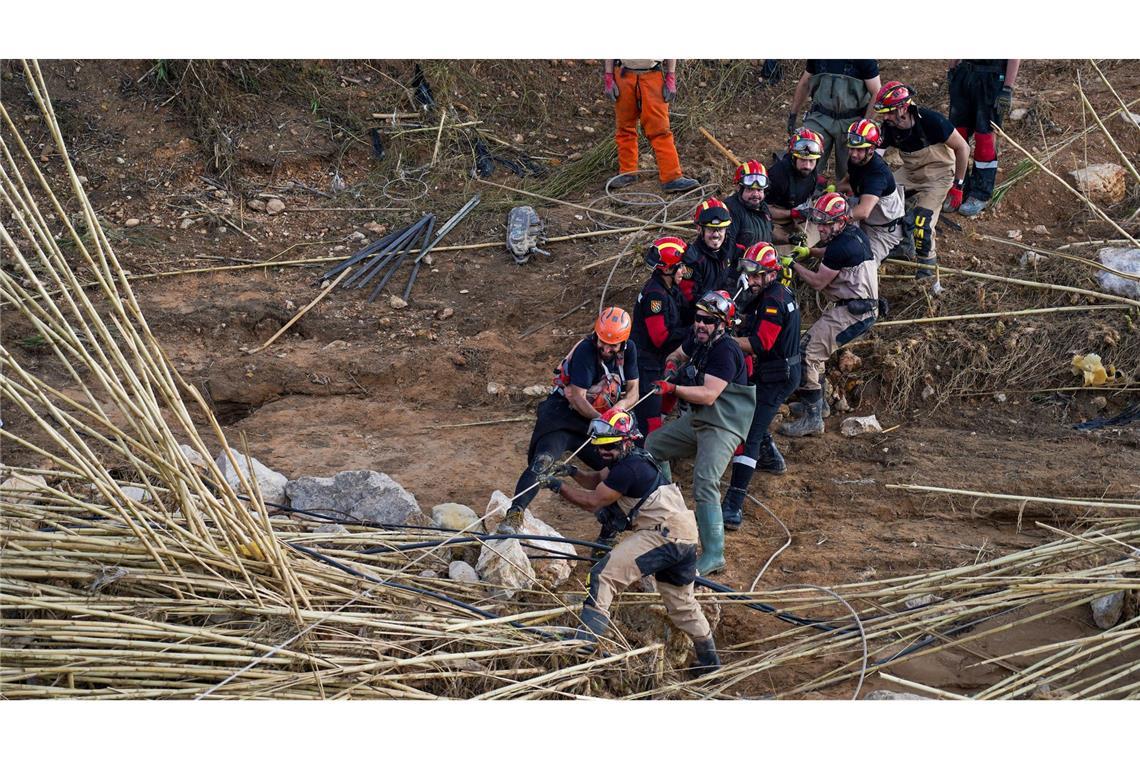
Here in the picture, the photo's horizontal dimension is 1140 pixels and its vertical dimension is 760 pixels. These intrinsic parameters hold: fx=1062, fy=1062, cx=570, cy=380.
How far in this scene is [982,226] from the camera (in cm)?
870

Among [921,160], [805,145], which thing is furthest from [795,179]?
[921,160]

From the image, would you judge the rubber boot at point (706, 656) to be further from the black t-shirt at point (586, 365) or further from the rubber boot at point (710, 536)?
the black t-shirt at point (586, 365)

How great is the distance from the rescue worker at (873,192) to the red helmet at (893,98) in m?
0.36

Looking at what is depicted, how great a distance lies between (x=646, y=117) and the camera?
30.3 ft

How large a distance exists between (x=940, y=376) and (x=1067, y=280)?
1290mm

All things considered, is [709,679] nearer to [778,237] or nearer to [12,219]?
[778,237]

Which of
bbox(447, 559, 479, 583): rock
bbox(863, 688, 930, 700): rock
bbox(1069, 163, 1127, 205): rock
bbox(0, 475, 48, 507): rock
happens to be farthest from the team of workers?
bbox(0, 475, 48, 507): rock

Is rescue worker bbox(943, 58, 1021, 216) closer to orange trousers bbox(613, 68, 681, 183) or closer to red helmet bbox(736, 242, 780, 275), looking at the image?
orange trousers bbox(613, 68, 681, 183)

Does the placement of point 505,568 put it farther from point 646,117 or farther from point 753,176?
point 646,117

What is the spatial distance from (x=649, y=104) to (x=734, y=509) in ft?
13.6

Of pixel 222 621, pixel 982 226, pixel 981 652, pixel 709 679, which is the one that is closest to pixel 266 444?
pixel 222 621

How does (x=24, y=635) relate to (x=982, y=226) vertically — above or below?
below

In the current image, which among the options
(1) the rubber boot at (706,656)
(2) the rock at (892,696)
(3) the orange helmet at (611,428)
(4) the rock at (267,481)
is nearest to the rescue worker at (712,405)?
(1) the rubber boot at (706,656)

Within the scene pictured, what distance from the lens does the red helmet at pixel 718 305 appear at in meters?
5.86
